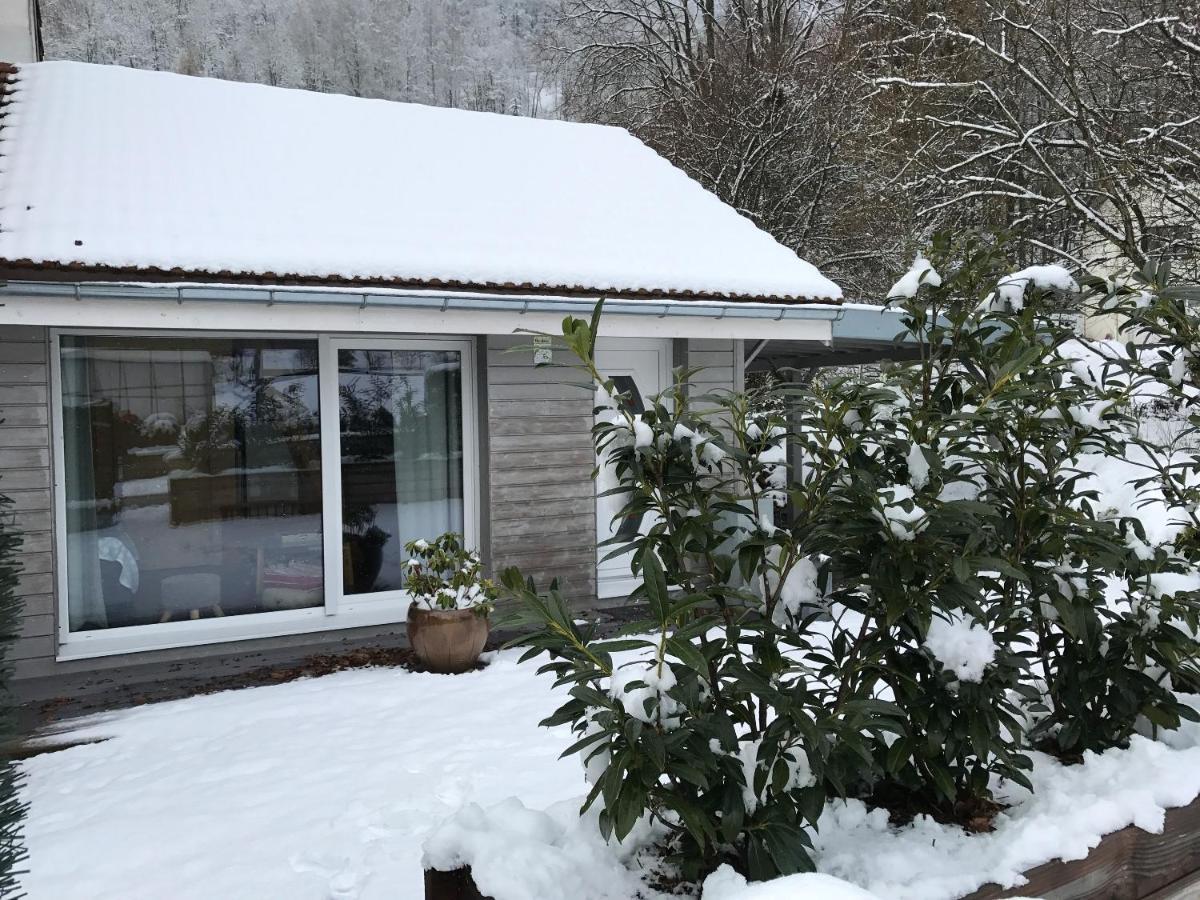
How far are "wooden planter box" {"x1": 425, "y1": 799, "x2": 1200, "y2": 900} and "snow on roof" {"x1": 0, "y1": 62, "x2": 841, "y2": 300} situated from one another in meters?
4.65

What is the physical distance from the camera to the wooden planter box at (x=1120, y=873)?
2.14 metres

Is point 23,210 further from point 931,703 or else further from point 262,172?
point 931,703

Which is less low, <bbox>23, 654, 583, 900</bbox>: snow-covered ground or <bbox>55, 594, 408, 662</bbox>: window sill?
<bbox>55, 594, 408, 662</bbox>: window sill

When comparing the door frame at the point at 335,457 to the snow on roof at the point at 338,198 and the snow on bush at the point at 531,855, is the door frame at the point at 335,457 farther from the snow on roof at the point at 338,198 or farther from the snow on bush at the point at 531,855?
the snow on bush at the point at 531,855

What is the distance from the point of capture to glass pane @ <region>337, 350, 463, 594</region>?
7.08m

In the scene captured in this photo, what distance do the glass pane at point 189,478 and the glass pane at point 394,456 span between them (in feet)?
0.87

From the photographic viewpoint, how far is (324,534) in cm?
687

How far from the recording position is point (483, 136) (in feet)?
30.3

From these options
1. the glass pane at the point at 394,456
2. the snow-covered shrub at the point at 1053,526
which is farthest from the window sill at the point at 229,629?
the snow-covered shrub at the point at 1053,526

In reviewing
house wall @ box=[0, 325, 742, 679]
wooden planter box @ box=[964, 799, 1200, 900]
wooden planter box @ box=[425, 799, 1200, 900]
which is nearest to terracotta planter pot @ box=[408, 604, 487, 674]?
house wall @ box=[0, 325, 742, 679]

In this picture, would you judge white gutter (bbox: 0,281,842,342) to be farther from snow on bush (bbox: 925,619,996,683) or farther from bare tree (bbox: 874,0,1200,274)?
bare tree (bbox: 874,0,1200,274)

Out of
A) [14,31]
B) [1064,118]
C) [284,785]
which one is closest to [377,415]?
[284,785]

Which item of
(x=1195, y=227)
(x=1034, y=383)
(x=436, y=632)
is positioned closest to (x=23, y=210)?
(x=436, y=632)

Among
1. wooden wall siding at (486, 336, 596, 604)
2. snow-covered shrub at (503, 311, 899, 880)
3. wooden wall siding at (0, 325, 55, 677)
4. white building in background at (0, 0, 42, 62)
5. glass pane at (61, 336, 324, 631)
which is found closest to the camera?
snow-covered shrub at (503, 311, 899, 880)
